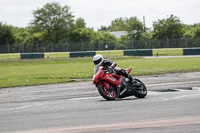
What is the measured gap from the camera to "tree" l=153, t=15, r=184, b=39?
65231 millimetres

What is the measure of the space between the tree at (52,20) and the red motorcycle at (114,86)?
70.9 m

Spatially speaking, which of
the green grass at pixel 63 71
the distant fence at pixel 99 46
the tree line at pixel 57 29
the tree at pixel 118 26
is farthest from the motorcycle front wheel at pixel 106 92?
the tree at pixel 118 26

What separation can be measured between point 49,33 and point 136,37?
737 inches

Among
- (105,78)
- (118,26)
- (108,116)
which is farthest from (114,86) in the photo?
(118,26)

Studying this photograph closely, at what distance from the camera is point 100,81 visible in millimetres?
9961

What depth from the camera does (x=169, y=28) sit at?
65.6m

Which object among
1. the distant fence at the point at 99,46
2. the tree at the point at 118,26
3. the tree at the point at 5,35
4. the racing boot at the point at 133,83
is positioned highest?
the tree at the point at 118,26

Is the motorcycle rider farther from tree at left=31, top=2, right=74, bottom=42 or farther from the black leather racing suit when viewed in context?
tree at left=31, top=2, right=74, bottom=42

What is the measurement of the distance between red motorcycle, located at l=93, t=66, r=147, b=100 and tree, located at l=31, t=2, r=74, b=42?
70896 millimetres

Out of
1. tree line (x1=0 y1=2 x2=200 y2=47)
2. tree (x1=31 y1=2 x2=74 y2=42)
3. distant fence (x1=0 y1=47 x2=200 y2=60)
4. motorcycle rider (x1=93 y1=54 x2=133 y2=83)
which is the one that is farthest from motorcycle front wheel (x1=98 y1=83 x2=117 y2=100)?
tree (x1=31 y1=2 x2=74 y2=42)

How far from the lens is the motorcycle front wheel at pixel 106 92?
997 cm

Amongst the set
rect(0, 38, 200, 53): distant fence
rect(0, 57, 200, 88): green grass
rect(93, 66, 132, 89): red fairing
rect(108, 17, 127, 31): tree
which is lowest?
rect(0, 57, 200, 88): green grass

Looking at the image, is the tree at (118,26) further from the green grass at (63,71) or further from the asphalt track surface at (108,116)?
the asphalt track surface at (108,116)

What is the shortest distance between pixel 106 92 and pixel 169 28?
5721 centimetres
